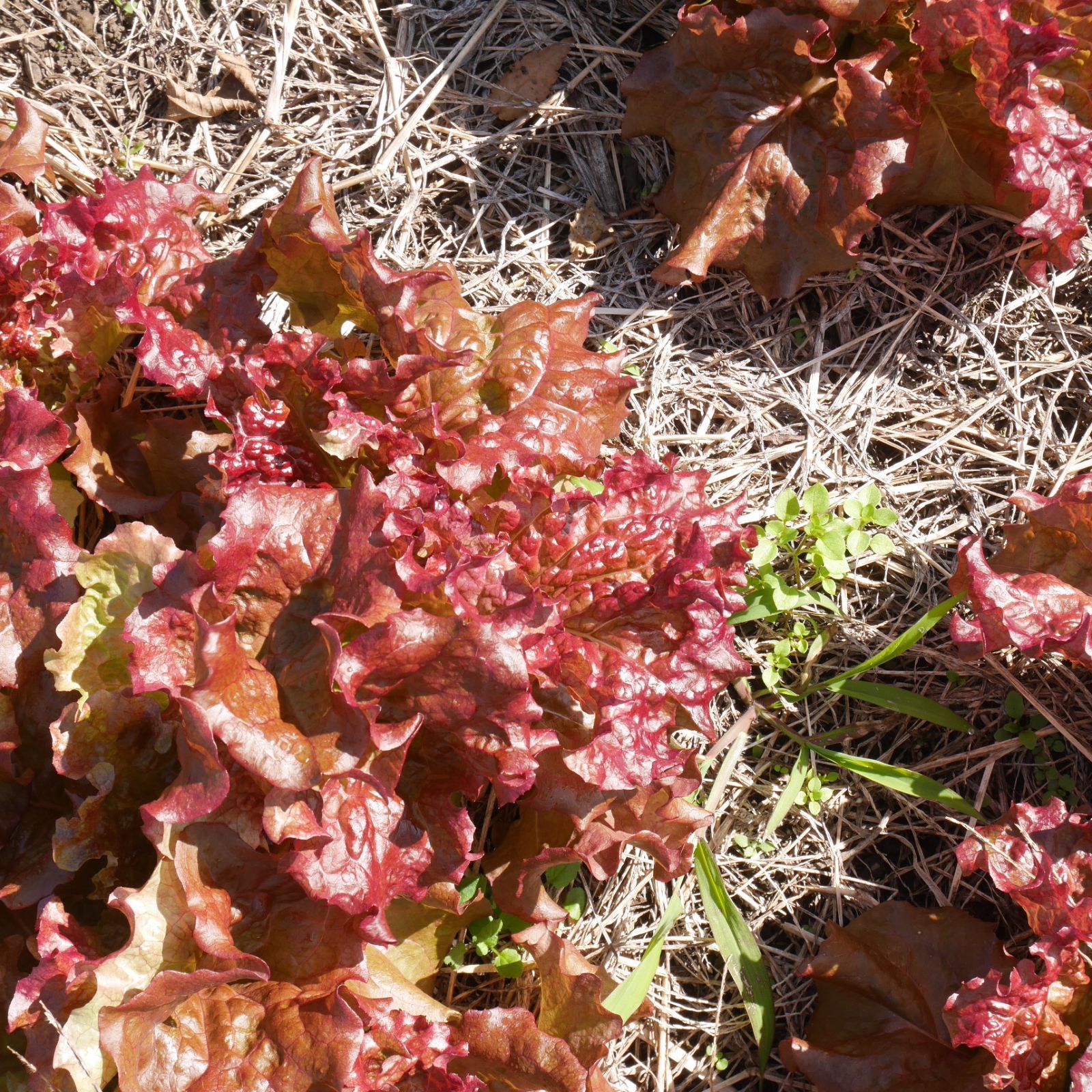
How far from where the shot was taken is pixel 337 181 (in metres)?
2.82

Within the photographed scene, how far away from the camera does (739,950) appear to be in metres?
2.41

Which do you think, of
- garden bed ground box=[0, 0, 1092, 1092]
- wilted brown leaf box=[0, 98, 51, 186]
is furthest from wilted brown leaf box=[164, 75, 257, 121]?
wilted brown leaf box=[0, 98, 51, 186]

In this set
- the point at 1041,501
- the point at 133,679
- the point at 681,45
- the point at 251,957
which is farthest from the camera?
the point at 681,45

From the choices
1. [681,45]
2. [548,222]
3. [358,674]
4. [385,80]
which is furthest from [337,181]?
[358,674]

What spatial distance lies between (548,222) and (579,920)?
1.87m

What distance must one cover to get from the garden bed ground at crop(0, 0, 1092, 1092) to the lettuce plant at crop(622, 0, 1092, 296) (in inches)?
7.4

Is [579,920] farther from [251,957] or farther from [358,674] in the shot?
[358,674]

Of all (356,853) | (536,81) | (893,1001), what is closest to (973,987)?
(893,1001)

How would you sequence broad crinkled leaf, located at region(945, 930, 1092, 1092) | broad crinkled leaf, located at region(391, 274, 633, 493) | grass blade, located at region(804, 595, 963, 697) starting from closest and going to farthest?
broad crinkled leaf, located at region(945, 930, 1092, 1092) < broad crinkled leaf, located at region(391, 274, 633, 493) < grass blade, located at region(804, 595, 963, 697)

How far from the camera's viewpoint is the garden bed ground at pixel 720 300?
2543 millimetres

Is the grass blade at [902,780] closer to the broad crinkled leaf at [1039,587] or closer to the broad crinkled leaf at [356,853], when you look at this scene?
the broad crinkled leaf at [1039,587]

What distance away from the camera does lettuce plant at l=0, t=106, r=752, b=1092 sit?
173 centimetres

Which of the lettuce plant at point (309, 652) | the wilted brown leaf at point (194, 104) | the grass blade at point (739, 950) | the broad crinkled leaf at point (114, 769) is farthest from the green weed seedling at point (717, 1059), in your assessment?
the wilted brown leaf at point (194, 104)

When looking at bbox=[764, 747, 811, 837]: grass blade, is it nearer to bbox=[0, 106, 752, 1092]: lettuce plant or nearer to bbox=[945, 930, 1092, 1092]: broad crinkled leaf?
bbox=[0, 106, 752, 1092]: lettuce plant
